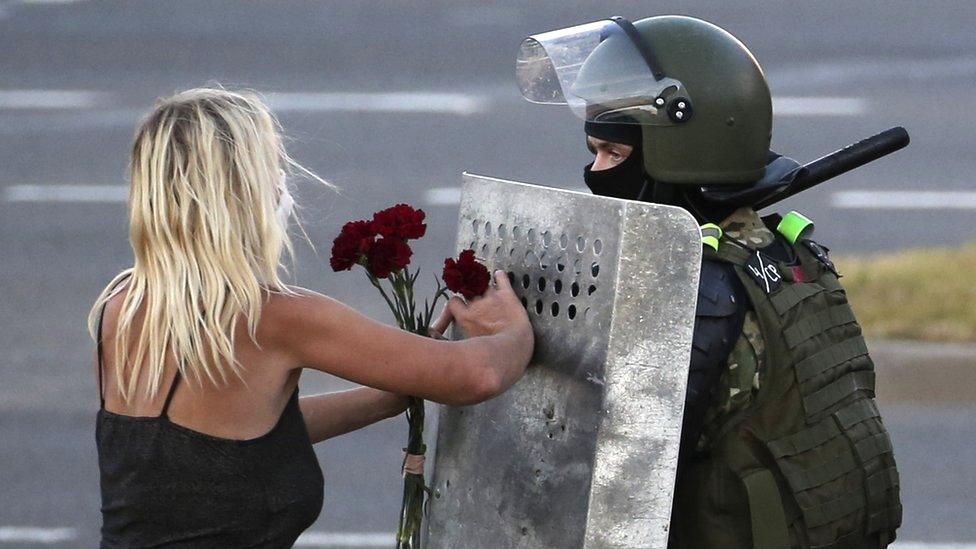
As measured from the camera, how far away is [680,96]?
128 inches

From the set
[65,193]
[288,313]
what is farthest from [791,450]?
[65,193]

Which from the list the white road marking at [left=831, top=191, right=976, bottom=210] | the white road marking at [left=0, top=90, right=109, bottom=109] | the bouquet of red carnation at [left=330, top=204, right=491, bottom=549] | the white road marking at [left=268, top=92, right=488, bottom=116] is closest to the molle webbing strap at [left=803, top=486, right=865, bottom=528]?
the bouquet of red carnation at [left=330, top=204, right=491, bottom=549]

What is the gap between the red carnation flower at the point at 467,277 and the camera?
9.81 ft

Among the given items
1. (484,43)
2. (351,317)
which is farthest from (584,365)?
(484,43)

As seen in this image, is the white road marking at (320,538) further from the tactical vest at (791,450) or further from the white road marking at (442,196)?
the white road marking at (442,196)

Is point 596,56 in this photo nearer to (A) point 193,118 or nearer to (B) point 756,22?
(A) point 193,118

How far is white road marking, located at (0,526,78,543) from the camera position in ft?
20.9

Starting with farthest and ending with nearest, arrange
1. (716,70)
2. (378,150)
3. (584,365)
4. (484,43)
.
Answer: (484,43) < (378,150) < (716,70) < (584,365)

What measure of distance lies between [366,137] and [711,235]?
8.13 meters

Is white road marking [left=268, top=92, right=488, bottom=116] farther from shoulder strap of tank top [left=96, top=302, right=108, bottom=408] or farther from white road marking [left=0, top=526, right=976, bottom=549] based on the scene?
shoulder strap of tank top [left=96, top=302, right=108, bottom=408]

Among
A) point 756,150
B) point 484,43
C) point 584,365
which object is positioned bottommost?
point 584,365

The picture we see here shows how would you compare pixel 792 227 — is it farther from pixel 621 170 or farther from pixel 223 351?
pixel 223 351

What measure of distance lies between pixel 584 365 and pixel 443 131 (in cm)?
846

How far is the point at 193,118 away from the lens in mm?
2945
